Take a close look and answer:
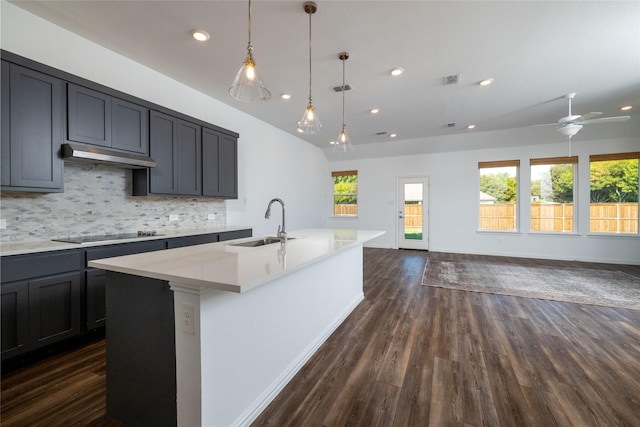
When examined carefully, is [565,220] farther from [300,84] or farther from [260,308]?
[260,308]

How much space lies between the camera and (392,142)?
7039 mm

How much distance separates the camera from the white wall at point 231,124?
2398 millimetres

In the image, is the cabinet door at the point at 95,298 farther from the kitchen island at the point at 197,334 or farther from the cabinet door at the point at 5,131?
the kitchen island at the point at 197,334

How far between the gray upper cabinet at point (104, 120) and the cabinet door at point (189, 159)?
0.46 m

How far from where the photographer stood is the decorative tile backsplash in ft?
7.58

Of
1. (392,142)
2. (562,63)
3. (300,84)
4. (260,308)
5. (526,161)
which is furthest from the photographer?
(392,142)

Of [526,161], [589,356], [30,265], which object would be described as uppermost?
[526,161]

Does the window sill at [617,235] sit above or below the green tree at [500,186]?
below

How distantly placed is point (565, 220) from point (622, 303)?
3351 mm

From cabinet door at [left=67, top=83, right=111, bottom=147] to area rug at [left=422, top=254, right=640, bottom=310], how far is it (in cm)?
455

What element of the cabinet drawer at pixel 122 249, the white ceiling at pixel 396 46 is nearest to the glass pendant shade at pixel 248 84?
the white ceiling at pixel 396 46

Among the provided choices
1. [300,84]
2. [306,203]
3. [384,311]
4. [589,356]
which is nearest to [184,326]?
[384,311]

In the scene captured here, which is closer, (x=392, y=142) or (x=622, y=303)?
(x=622, y=303)

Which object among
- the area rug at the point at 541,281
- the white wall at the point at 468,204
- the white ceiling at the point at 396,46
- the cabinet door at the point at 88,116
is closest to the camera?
the white ceiling at the point at 396,46
